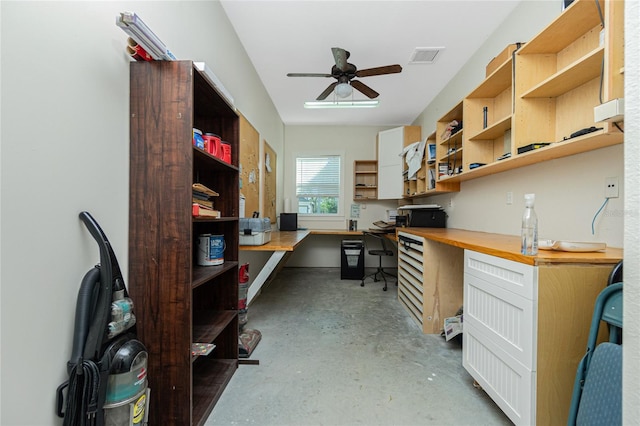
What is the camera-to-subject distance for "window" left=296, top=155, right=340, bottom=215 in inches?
204

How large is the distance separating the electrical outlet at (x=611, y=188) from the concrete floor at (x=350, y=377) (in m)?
1.38

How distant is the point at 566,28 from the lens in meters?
1.51

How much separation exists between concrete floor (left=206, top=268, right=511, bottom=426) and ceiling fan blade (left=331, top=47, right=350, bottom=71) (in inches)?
103

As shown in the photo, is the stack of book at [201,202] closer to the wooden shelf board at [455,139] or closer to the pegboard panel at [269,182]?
the pegboard panel at [269,182]

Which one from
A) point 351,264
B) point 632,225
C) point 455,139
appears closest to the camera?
point 632,225

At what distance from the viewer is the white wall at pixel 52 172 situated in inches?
29.7

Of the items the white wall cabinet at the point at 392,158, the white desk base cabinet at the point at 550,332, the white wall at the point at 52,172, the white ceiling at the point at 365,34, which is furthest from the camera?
the white wall cabinet at the point at 392,158

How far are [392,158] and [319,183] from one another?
1495 millimetres

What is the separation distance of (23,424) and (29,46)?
1.18 m

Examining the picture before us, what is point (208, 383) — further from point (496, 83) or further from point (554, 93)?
point (496, 83)

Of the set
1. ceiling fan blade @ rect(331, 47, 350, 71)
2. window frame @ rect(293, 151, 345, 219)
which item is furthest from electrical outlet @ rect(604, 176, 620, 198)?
window frame @ rect(293, 151, 345, 219)

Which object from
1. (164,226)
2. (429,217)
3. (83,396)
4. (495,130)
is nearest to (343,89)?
(495,130)

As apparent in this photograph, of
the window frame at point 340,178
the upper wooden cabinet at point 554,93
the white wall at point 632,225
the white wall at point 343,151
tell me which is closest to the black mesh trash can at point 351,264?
the white wall at point 343,151

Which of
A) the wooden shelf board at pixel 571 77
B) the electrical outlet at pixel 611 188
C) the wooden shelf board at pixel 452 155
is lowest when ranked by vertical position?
the electrical outlet at pixel 611 188
